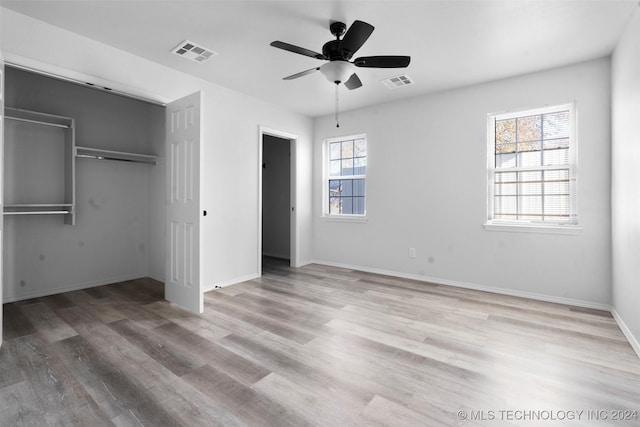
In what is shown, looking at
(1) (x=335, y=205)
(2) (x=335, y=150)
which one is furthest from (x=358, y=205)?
(2) (x=335, y=150)

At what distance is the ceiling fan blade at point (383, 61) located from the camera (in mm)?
2537

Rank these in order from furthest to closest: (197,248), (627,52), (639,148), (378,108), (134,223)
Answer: (378,108) < (134,223) < (197,248) < (627,52) < (639,148)

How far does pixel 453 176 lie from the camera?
4.33m

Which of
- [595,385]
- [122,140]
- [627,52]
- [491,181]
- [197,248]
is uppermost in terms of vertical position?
[627,52]

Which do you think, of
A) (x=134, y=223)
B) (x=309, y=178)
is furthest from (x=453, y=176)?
(x=134, y=223)

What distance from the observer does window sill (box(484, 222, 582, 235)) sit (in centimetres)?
355

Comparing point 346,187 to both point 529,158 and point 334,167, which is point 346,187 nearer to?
point 334,167

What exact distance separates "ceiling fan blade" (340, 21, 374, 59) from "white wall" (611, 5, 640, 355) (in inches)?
82.8

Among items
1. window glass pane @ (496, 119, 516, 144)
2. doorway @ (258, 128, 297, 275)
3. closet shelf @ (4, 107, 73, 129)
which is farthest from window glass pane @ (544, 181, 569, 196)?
closet shelf @ (4, 107, 73, 129)

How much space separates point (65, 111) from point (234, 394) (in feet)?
13.6

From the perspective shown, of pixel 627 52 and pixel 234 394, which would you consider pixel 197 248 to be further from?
pixel 627 52

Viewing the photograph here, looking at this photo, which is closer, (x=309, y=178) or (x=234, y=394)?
(x=234, y=394)

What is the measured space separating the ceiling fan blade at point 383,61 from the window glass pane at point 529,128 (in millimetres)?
2248

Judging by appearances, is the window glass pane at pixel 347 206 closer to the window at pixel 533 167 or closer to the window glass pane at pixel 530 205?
the window at pixel 533 167
